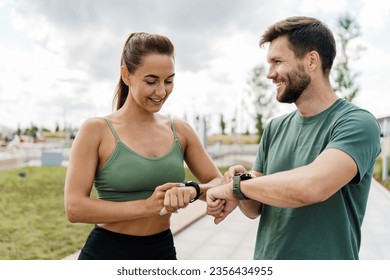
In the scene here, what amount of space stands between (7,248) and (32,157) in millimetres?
14687

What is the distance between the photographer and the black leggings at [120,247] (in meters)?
1.67

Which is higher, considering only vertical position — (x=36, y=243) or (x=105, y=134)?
(x=105, y=134)

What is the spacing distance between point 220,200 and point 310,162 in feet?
1.44

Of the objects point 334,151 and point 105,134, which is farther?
point 105,134

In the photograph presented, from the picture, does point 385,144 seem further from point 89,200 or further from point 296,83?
point 89,200

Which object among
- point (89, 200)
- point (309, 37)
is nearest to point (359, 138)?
point (309, 37)

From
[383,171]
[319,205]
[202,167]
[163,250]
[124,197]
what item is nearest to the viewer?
[319,205]

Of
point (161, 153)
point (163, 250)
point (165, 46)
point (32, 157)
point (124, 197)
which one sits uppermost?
point (165, 46)

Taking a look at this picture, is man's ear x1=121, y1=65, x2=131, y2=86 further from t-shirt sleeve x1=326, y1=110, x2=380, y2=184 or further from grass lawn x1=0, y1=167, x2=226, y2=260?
grass lawn x1=0, y1=167, x2=226, y2=260

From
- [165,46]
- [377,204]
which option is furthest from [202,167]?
[377,204]

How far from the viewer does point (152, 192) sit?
166cm

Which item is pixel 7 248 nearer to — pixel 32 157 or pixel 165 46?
pixel 165 46

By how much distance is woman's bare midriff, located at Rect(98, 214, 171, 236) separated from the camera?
1680 millimetres

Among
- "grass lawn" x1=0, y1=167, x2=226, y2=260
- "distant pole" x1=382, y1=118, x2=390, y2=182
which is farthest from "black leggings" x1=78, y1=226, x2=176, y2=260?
"distant pole" x1=382, y1=118, x2=390, y2=182
